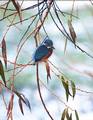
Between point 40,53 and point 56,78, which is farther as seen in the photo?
point 56,78

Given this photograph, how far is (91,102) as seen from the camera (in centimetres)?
183

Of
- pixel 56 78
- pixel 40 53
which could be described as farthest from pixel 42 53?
pixel 56 78

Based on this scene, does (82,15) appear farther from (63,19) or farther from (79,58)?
(79,58)

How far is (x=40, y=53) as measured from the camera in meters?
0.87

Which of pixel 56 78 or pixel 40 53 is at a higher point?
pixel 40 53

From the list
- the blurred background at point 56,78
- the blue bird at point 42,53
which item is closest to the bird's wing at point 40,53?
the blue bird at point 42,53

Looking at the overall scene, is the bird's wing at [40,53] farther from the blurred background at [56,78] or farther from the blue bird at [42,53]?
the blurred background at [56,78]

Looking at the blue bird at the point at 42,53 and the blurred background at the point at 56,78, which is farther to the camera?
the blurred background at the point at 56,78

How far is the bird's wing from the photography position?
87 centimetres

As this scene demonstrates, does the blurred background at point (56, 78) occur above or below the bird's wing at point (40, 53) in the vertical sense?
below

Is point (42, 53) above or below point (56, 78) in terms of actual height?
above

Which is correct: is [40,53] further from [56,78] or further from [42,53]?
[56,78]

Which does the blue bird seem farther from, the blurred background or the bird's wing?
the blurred background

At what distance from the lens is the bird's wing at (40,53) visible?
2.86 ft
